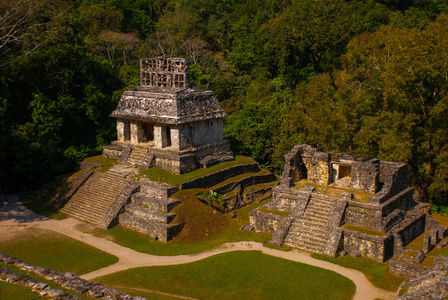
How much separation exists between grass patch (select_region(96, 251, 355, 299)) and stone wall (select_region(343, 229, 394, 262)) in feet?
7.71

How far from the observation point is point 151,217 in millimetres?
23719

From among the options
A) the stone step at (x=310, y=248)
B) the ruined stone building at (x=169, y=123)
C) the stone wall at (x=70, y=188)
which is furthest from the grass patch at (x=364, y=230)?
the stone wall at (x=70, y=188)

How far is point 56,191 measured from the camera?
27734 mm

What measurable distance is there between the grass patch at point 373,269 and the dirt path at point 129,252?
28 centimetres

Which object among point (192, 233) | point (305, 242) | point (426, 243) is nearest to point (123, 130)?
point (192, 233)

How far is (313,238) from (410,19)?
33.9 meters

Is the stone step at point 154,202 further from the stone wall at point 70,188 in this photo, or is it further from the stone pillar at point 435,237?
the stone pillar at point 435,237

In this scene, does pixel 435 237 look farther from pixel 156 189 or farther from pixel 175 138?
pixel 175 138

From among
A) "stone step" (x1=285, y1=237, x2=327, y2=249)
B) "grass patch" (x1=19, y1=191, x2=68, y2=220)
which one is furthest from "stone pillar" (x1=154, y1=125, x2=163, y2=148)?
"stone step" (x1=285, y1=237, x2=327, y2=249)

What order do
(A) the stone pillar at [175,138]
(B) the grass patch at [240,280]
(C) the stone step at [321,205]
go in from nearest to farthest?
1. (B) the grass patch at [240,280]
2. (C) the stone step at [321,205]
3. (A) the stone pillar at [175,138]

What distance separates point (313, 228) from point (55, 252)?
38.1ft

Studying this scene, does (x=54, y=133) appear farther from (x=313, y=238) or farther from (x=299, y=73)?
(x=299, y=73)

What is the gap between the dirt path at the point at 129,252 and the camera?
18016mm

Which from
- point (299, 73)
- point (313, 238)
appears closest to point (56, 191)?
point (313, 238)
